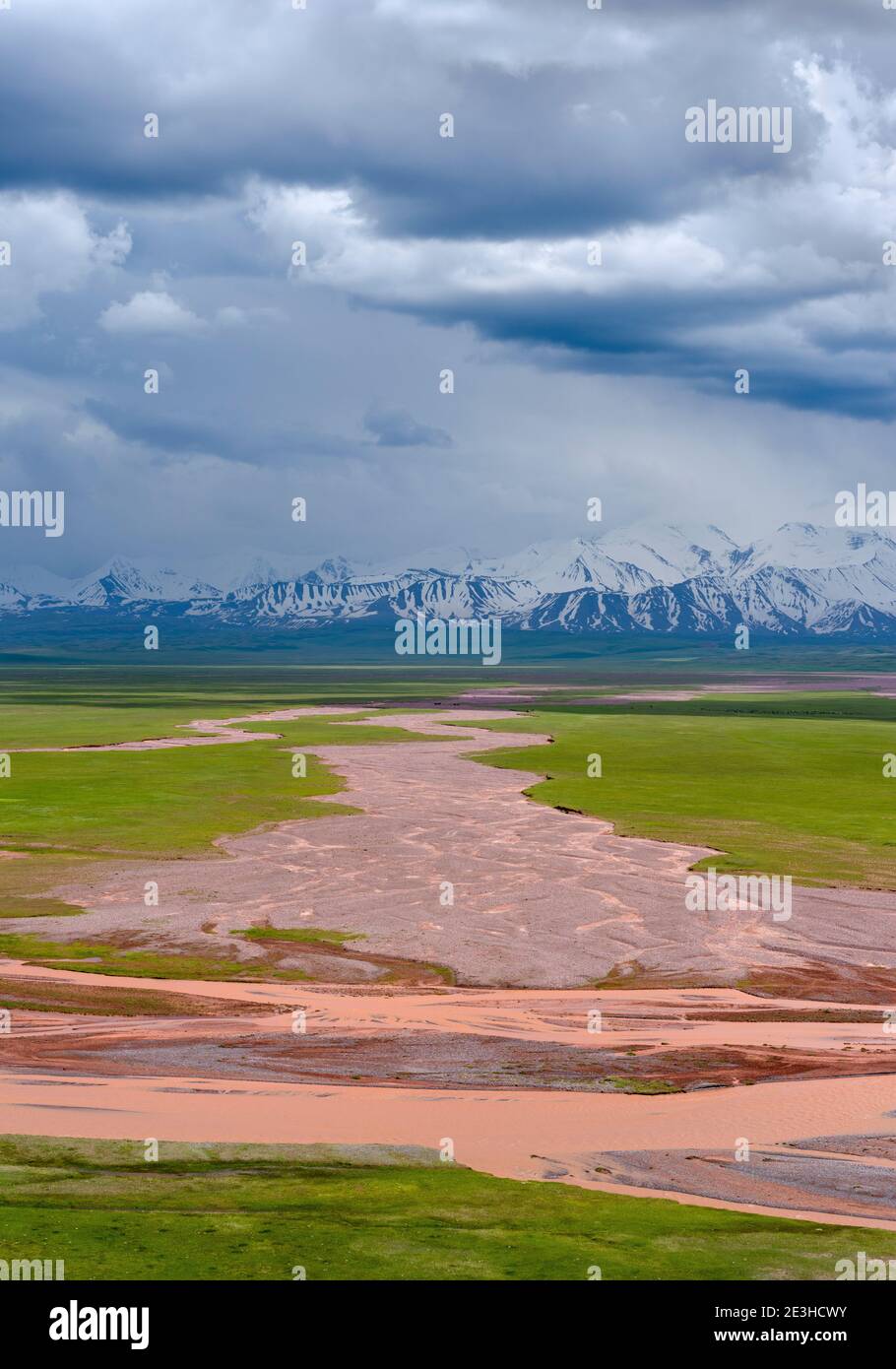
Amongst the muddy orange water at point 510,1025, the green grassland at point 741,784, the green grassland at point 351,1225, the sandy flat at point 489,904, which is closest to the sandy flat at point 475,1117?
the muddy orange water at point 510,1025

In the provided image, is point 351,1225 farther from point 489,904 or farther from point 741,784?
point 741,784

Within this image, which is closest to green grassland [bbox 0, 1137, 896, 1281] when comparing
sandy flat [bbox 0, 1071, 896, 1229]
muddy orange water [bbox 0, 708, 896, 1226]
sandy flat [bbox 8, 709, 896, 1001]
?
sandy flat [bbox 0, 1071, 896, 1229]

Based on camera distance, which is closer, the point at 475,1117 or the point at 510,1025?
the point at 475,1117

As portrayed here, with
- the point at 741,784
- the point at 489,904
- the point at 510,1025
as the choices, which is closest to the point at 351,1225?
the point at 510,1025

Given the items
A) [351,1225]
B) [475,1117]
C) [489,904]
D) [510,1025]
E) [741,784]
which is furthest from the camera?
[741,784]

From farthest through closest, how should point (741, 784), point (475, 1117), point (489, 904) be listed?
point (741, 784)
point (489, 904)
point (475, 1117)
